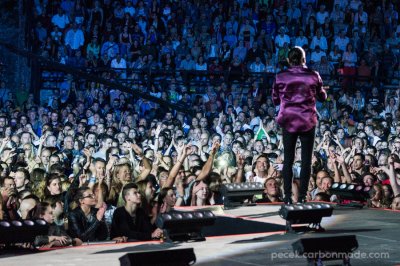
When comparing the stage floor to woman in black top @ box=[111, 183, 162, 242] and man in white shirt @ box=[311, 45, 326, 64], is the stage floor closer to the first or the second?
woman in black top @ box=[111, 183, 162, 242]

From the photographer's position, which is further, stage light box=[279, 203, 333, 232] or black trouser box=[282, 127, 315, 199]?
black trouser box=[282, 127, 315, 199]

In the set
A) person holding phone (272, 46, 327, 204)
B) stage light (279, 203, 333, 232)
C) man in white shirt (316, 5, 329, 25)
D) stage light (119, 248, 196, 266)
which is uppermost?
man in white shirt (316, 5, 329, 25)

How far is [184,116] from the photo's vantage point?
19.0 m

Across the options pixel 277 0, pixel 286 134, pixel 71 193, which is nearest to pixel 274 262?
pixel 286 134

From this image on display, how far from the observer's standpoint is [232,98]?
19828 millimetres

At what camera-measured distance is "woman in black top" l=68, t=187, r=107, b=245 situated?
28.8 ft

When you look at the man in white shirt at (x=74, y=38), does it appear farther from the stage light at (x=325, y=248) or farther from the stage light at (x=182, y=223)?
the stage light at (x=325, y=248)

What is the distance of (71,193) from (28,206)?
3.27 feet

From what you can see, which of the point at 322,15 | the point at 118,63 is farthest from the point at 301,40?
the point at 118,63

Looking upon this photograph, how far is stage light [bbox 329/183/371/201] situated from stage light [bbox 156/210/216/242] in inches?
106

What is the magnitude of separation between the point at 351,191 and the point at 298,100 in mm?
1781

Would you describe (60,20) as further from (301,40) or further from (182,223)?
(182,223)

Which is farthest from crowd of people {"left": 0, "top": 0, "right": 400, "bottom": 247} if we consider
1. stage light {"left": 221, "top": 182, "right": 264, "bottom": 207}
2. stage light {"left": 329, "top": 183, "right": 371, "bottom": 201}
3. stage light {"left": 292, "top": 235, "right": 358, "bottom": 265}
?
stage light {"left": 292, "top": 235, "right": 358, "bottom": 265}

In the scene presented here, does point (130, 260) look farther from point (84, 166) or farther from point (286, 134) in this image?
point (84, 166)
